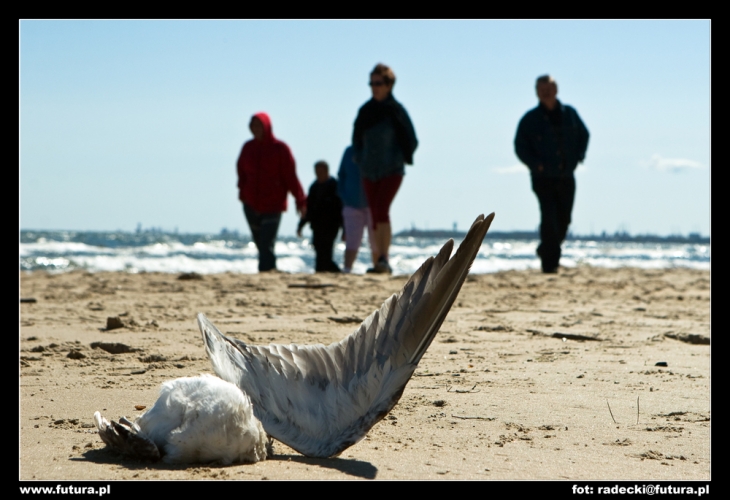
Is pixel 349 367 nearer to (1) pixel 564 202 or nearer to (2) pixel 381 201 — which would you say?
(2) pixel 381 201

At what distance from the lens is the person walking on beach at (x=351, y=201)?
8.51 metres

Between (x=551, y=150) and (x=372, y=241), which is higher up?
(x=551, y=150)

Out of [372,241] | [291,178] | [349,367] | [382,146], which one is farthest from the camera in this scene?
[291,178]

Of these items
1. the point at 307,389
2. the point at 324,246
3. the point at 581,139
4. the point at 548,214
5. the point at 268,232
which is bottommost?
the point at 307,389

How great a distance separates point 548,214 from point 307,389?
6.43 m

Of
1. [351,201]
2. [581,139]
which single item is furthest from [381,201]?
[581,139]

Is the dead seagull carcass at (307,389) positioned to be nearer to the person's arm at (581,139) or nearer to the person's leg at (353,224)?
the person's leg at (353,224)


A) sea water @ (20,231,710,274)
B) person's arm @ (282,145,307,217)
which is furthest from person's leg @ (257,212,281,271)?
sea water @ (20,231,710,274)

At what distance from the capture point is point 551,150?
329 inches

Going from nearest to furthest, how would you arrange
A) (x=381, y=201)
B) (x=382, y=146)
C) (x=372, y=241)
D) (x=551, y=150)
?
(x=382, y=146) < (x=381, y=201) < (x=372, y=241) < (x=551, y=150)

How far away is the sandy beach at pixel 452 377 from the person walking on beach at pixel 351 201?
73.4 inches

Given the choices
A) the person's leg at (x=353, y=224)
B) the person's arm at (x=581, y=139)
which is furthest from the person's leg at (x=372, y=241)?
the person's arm at (x=581, y=139)

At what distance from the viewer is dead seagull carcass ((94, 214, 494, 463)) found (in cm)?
214
